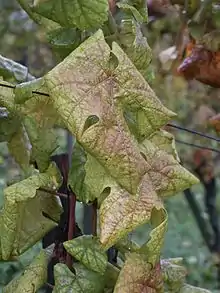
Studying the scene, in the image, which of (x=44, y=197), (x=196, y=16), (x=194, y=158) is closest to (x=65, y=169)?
(x=44, y=197)

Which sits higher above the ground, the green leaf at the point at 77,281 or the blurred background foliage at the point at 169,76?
the green leaf at the point at 77,281

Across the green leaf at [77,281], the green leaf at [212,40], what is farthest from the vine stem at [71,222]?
the green leaf at [212,40]

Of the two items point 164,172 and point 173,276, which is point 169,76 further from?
point 164,172

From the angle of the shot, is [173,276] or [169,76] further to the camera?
[169,76]

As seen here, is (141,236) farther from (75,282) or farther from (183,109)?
(75,282)

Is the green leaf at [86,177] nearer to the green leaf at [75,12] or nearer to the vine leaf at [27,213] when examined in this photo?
the vine leaf at [27,213]

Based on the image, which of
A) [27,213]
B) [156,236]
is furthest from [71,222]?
[156,236]
